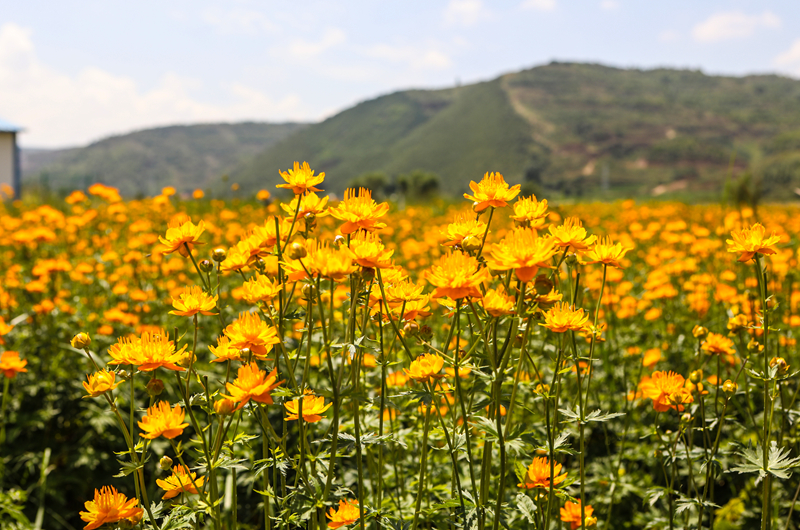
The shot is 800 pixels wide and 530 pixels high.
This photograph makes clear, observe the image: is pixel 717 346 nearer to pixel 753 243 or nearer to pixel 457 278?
pixel 753 243

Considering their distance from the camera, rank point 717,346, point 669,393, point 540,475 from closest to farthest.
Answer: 1. point 540,475
2. point 669,393
3. point 717,346

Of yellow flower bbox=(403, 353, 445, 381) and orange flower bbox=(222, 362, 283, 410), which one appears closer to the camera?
orange flower bbox=(222, 362, 283, 410)

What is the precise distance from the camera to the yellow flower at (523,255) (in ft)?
3.25

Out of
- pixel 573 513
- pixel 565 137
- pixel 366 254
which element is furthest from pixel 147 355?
pixel 565 137

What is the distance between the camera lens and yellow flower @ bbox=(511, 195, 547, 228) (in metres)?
1.24

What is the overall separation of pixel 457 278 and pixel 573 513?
2.98ft

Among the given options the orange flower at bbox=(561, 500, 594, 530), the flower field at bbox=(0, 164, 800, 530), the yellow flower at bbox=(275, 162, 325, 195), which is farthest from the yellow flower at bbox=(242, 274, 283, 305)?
the orange flower at bbox=(561, 500, 594, 530)

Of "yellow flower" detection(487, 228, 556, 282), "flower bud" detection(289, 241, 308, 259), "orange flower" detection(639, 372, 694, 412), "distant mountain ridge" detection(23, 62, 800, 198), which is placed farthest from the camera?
"distant mountain ridge" detection(23, 62, 800, 198)

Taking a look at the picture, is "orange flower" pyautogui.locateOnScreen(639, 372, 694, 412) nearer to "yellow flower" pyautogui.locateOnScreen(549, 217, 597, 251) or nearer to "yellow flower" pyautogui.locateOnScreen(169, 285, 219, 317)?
"yellow flower" pyautogui.locateOnScreen(549, 217, 597, 251)

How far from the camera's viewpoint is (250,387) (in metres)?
1.03

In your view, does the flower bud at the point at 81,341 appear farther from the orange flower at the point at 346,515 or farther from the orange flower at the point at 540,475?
the orange flower at the point at 540,475

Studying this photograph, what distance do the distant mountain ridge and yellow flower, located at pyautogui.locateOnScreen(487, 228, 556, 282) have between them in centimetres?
3761

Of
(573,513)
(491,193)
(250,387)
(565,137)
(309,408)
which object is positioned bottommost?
(573,513)

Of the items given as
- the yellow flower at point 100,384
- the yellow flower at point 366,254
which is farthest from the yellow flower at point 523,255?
the yellow flower at point 100,384
